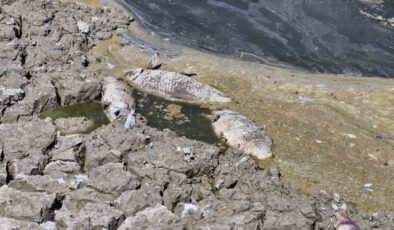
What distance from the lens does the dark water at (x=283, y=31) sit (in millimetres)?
15766

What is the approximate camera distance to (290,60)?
15.6 m

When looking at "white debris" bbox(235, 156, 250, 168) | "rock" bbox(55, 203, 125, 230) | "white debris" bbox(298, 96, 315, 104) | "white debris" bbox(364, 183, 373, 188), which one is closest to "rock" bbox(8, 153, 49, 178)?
"rock" bbox(55, 203, 125, 230)

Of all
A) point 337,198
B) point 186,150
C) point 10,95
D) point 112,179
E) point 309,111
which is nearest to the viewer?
point 112,179

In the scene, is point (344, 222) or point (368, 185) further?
point (368, 185)

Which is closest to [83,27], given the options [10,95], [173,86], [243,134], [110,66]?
[110,66]

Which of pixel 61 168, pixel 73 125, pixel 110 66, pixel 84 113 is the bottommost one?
pixel 84 113

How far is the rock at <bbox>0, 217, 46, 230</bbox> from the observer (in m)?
7.48

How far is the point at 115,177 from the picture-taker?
8.92 meters

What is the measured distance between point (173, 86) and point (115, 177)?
4.52 m

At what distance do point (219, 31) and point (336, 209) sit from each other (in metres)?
8.22

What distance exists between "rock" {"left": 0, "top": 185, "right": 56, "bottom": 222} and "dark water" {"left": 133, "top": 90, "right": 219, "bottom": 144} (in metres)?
4.00

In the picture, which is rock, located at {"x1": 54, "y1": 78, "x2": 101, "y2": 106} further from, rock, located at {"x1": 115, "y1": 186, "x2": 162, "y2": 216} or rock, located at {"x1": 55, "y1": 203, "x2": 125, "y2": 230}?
rock, located at {"x1": 55, "y1": 203, "x2": 125, "y2": 230}

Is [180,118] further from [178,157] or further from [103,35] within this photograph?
[103,35]

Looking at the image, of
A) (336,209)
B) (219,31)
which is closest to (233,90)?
(219,31)
